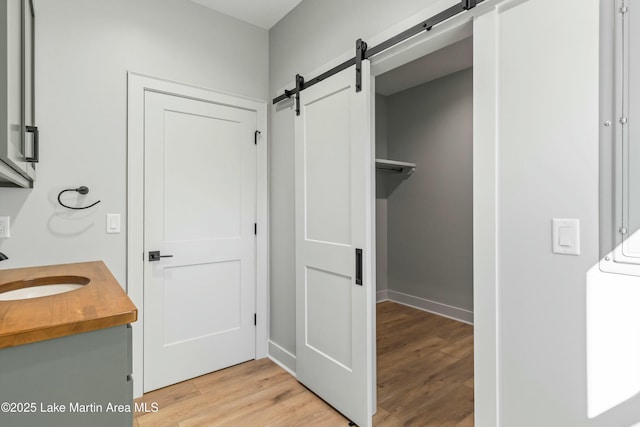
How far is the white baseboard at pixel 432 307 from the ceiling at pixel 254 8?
11.3ft

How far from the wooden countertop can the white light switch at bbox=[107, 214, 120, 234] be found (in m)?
0.97

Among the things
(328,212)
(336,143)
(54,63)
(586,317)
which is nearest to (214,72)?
(54,63)

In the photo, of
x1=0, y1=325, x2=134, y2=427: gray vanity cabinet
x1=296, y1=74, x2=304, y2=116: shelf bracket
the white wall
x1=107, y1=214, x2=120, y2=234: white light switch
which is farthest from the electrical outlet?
x1=296, y1=74, x2=304, y2=116: shelf bracket

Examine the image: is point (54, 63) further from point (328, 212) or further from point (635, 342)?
point (635, 342)

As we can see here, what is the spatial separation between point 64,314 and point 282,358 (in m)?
2.03

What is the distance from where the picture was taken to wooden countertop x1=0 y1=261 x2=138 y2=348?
848 mm

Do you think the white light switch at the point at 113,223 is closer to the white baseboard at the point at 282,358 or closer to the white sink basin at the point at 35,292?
the white sink basin at the point at 35,292

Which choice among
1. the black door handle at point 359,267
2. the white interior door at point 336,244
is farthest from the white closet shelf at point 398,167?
the black door handle at point 359,267

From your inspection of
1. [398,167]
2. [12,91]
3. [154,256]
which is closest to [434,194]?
[398,167]

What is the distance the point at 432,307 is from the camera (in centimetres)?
410

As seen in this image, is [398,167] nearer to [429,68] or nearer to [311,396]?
[429,68]

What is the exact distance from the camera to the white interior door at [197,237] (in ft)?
7.77

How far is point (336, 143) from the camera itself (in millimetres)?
2131

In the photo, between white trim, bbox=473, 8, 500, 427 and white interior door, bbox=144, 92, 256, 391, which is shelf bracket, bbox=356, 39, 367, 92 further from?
white interior door, bbox=144, 92, 256, 391
